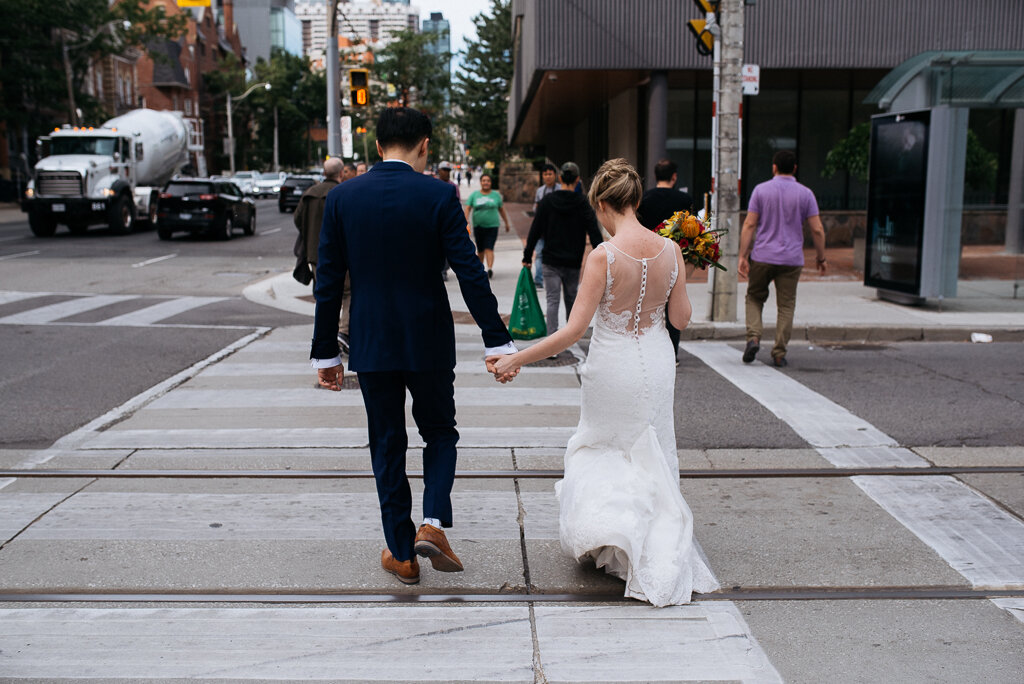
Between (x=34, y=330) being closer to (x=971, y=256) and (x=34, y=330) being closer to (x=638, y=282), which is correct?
(x=638, y=282)

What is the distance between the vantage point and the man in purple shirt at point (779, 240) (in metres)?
8.95

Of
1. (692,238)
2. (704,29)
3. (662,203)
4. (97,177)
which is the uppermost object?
(704,29)

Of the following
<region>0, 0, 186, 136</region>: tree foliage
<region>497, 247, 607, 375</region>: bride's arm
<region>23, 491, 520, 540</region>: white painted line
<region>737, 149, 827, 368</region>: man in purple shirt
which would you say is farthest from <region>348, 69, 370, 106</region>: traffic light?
<region>0, 0, 186, 136</region>: tree foliage

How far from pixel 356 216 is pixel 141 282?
14.1 m

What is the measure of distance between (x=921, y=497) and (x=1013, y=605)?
4.73 ft

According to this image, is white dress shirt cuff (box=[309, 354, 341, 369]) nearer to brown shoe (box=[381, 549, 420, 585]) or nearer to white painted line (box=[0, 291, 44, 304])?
brown shoe (box=[381, 549, 420, 585])

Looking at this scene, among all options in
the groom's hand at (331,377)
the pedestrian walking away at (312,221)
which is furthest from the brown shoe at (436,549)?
the pedestrian walking away at (312,221)

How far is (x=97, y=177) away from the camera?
90.1ft

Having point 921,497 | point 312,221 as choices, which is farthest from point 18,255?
point 921,497

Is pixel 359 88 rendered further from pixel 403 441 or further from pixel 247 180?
pixel 247 180

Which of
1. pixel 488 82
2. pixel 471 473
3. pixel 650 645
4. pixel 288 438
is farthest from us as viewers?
pixel 488 82

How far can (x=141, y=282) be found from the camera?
16922 mm

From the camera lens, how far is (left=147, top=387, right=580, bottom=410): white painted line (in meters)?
7.77

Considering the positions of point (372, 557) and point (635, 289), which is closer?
point (635, 289)
